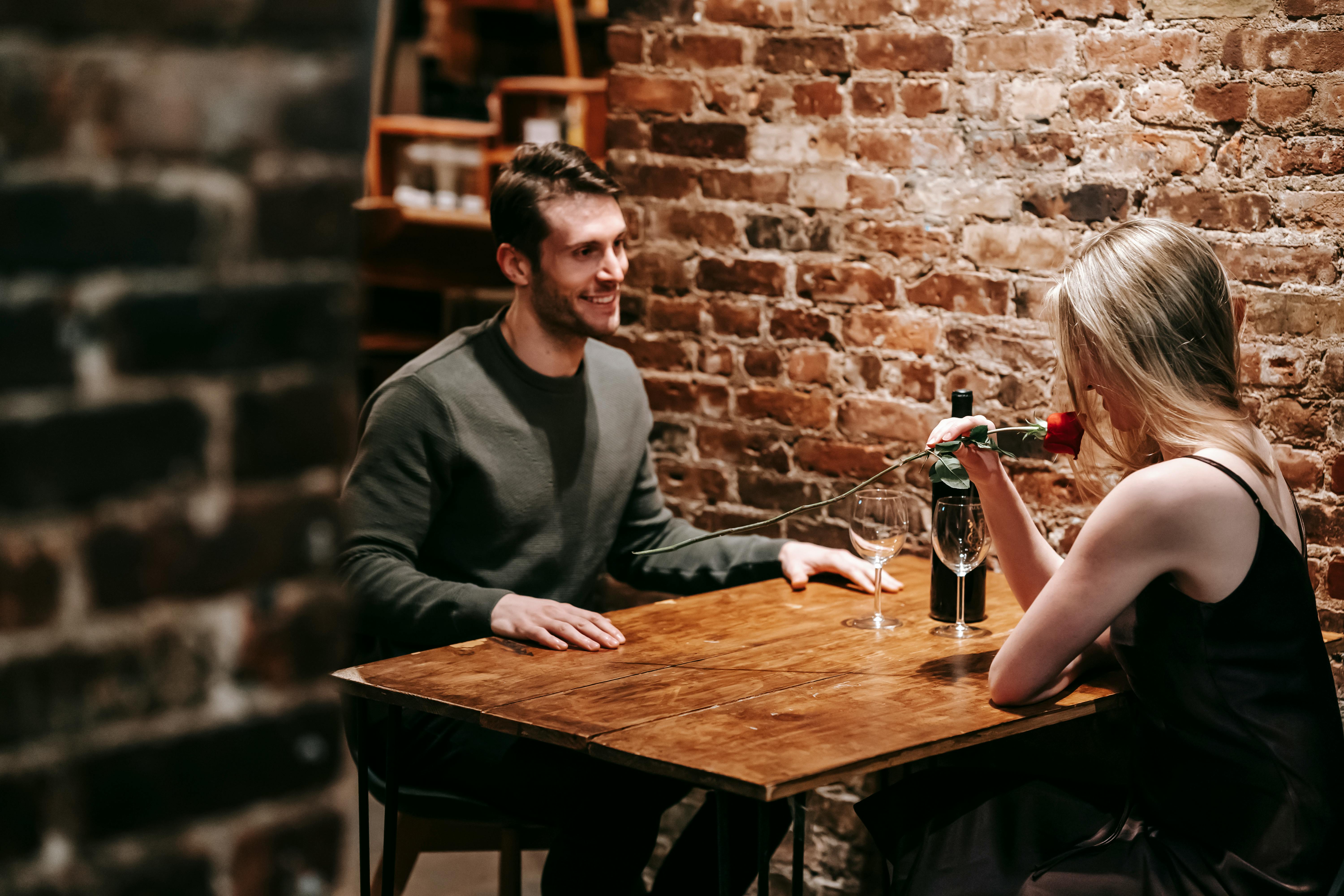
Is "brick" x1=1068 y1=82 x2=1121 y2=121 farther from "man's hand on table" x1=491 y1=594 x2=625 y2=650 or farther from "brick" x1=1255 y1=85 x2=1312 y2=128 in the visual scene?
"man's hand on table" x1=491 y1=594 x2=625 y2=650

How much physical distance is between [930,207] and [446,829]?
4.96 ft

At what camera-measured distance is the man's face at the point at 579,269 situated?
2.38 meters

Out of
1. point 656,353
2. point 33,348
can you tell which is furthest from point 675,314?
point 33,348

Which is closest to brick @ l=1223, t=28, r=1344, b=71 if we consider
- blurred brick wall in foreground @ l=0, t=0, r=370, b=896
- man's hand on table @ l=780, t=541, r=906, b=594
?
man's hand on table @ l=780, t=541, r=906, b=594

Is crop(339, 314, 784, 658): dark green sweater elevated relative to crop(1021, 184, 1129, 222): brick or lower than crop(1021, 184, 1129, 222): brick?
lower

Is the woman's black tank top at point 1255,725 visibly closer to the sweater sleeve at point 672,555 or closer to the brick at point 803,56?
the sweater sleeve at point 672,555

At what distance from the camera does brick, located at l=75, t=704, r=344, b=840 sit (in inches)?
26.7

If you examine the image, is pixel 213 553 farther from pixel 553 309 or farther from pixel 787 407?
pixel 787 407

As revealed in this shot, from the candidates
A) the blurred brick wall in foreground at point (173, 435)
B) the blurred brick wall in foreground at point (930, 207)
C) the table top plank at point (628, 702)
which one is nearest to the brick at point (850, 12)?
the blurred brick wall in foreground at point (930, 207)

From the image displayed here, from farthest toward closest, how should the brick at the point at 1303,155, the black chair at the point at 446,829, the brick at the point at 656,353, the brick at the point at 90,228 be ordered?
the brick at the point at 656,353, the brick at the point at 1303,155, the black chair at the point at 446,829, the brick at the point at 90,228

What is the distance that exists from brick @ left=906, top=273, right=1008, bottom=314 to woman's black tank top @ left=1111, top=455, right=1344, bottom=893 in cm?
92

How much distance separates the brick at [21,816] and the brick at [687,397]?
228 centimetres

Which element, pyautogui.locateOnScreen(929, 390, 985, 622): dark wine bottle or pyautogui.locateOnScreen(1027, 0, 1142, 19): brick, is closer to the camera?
pyautogui.locateOnScreen(929, 390, 985, 622): dark wine bottle

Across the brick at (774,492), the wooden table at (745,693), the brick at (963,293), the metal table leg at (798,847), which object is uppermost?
the brick at (963,293)
